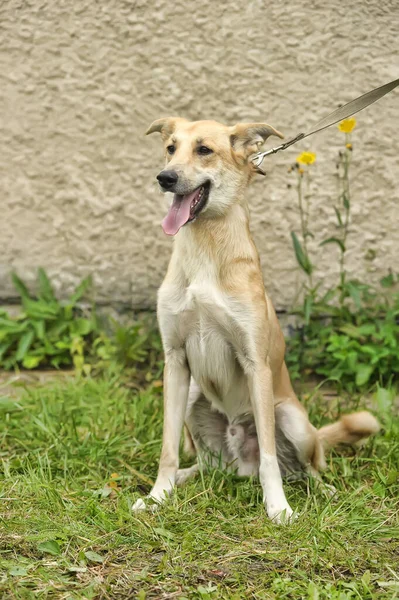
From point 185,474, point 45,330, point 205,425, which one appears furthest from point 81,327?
point 185,474

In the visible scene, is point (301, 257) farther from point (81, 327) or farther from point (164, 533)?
point (164, 533)

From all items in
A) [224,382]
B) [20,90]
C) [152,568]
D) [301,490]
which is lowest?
[301,490]

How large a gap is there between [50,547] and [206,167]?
5.44ft

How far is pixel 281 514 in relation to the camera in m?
3.11

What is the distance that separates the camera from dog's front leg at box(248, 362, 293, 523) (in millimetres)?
3260

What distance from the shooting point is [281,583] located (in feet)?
8.43

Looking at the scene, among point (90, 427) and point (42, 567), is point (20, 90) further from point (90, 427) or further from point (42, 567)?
point (42, 567)

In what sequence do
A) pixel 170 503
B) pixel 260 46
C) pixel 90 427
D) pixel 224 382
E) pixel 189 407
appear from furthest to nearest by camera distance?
1. pixel 260 46
2. pixel 90 427
3. pixel 189 407
4. pixel 224 382
5. pixel 170 503

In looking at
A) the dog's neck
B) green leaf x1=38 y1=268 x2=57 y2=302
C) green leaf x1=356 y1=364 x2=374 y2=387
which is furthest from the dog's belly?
green leaf x1=38 y1=268 x2=57 y2=302

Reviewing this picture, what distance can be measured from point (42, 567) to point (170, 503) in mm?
719

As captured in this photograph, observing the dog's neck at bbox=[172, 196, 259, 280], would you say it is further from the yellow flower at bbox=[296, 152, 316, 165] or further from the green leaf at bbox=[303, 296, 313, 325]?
the green leaf at bbox=[303, 296, 313, 325]

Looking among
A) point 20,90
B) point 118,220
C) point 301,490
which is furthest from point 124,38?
point 301,490

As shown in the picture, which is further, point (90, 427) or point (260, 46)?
point (260, 46)

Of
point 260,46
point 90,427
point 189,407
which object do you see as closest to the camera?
point 189,407
